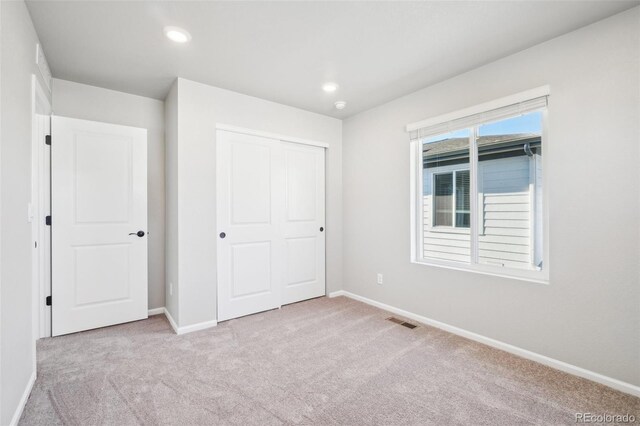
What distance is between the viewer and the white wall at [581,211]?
1.95m

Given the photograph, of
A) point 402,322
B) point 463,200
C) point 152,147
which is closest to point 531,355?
point 402,322

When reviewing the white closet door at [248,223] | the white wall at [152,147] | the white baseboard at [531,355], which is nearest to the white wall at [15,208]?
the white wall at [152,147]

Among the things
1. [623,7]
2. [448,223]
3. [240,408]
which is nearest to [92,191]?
[240,408]

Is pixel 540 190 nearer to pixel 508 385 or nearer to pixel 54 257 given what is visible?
pixel 508 385

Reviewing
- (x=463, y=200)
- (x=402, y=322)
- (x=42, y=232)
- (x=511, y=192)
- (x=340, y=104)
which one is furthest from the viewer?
(x=340, y=104)

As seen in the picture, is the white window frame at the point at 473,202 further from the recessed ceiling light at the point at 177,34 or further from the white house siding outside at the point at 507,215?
the recessed ceiling light at the point at 177,34

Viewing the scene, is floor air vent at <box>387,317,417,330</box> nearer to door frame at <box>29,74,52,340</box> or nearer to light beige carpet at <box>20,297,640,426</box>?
light beige carpet at <box>20,297,640,426</box>

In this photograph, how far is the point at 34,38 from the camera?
2.12 metres

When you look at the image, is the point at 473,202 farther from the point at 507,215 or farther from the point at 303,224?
the point at 303,224

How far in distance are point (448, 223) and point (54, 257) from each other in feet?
12.7

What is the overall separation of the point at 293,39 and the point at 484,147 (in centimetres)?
193

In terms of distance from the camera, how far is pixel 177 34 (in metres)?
2.20

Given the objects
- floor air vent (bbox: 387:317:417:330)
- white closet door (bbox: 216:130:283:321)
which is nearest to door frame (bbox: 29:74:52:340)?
white closet door (bbox: 216:130:283:321)

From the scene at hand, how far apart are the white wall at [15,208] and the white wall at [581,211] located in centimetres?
322
